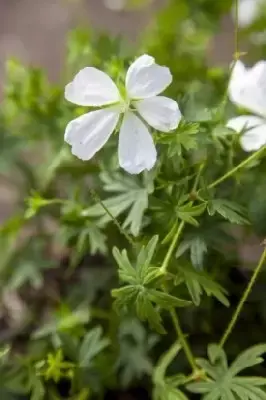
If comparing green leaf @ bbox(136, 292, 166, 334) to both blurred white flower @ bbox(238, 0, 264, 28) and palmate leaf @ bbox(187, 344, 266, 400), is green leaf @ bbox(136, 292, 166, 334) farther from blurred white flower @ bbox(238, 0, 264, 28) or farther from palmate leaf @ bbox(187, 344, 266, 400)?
blurred white flower @ bbox(238, 0, 264, 28)

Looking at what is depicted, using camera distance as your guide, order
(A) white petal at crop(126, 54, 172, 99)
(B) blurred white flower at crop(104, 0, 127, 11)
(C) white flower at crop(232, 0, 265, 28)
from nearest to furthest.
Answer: (A) white petal at crop(126, 54, 172, 99), (C) white flower at crop(232, 0, 265, 28), (B) blurred white flower at crop(104, 0, 127, 11)

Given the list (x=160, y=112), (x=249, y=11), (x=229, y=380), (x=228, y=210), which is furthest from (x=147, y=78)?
(x=249, y=11)

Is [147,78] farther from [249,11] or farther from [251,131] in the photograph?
[249,11]

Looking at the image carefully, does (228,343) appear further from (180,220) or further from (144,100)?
(144,100)

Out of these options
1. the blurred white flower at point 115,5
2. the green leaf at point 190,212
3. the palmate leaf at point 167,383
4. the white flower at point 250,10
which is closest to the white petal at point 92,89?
the green leaf at point 190,212

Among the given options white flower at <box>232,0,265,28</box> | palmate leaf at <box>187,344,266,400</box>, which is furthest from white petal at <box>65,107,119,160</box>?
white flower at <box>232,0,265,28</box>

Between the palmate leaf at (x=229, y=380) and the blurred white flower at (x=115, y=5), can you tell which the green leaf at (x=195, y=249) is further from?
the blurred white flower at (x=115, y=5)
